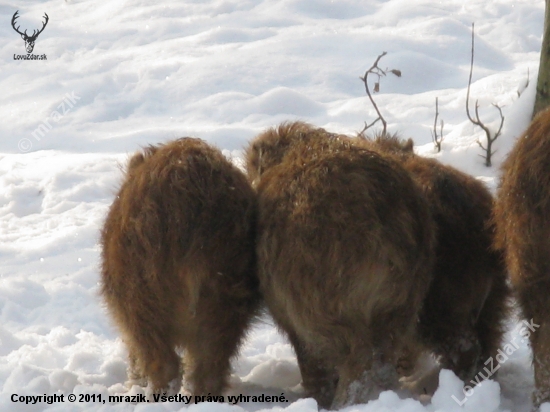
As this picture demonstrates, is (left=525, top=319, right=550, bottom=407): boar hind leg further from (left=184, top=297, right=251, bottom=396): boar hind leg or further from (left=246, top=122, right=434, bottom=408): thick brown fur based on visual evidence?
(left=184, top=297, right=251, bottom=396): boar hind leg

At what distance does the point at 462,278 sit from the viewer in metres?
4.19

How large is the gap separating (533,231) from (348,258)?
2.67ft

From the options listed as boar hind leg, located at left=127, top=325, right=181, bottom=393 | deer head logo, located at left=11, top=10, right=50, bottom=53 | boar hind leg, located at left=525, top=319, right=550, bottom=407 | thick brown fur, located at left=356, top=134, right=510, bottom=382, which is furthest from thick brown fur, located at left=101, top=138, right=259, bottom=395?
deer head logo, located at left=11, top=10, right=50, bottom=53

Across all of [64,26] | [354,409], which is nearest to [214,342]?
[354,409]

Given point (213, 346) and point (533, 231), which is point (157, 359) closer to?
point (213, 346)

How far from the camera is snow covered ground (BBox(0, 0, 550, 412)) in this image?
4.77 meters

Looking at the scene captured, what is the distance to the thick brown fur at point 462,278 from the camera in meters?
4.20

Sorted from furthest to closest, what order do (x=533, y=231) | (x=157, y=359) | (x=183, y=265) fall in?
(x=157, y=359) < (x=183, y=265) < (x=533, y=231)

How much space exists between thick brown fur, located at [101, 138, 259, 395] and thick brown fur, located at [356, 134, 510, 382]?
92 cm

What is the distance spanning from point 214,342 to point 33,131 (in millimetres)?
6084

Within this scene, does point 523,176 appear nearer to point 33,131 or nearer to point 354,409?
point 354,409

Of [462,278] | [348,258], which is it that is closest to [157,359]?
[348,258]

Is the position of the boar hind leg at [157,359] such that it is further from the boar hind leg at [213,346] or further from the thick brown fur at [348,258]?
the thick brown fur at [348,258]

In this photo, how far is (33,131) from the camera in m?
9.27
